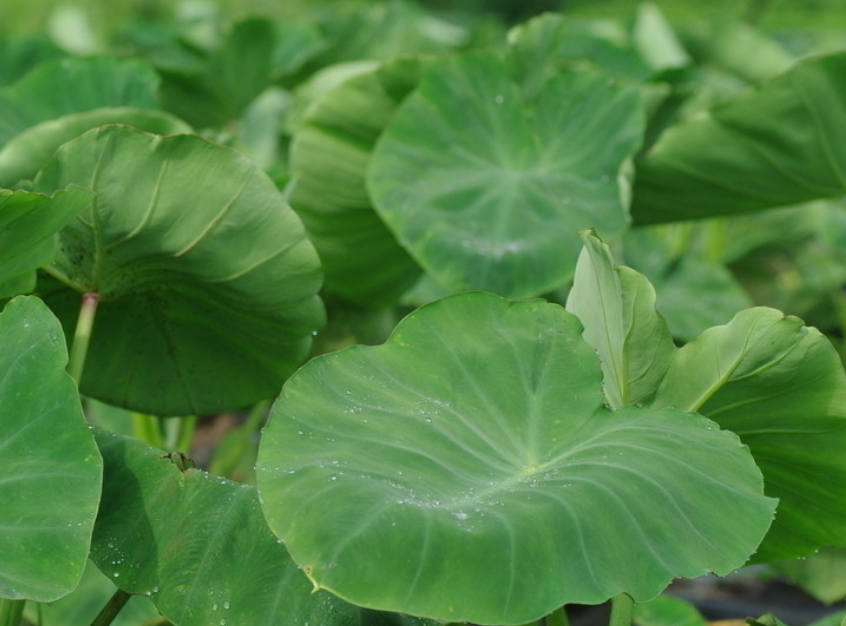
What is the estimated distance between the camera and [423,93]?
159cm

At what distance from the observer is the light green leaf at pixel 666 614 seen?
1.36 m

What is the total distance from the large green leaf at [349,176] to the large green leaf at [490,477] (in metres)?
0.81

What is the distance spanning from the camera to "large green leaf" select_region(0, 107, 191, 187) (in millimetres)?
1251

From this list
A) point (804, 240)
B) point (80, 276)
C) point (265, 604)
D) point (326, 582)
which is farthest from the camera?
point (804, 240)

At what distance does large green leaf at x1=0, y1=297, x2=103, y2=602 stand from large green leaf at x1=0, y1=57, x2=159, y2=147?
918 millimetres

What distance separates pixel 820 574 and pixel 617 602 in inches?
49.9

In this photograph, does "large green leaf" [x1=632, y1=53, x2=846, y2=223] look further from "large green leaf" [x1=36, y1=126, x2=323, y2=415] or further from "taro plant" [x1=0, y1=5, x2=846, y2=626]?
"large green leaf" [x1=36, y1=126, x2=323, y2=415]

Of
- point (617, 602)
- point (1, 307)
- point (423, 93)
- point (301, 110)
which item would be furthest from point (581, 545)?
point (301, 110)

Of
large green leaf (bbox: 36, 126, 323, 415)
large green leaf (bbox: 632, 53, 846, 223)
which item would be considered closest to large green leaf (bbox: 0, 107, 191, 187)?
large green leaf (bbox: 36, 126, 323, 415)

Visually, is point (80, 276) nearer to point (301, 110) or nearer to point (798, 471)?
point (798, 471)

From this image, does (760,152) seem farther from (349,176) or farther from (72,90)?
(72,90)

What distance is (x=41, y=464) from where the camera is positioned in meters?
0.79

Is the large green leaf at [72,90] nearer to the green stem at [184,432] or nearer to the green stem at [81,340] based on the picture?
the green stem at [184,432]

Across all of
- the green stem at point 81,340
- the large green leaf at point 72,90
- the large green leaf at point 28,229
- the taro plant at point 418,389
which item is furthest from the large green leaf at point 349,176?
the large green leaf at point 28,229
